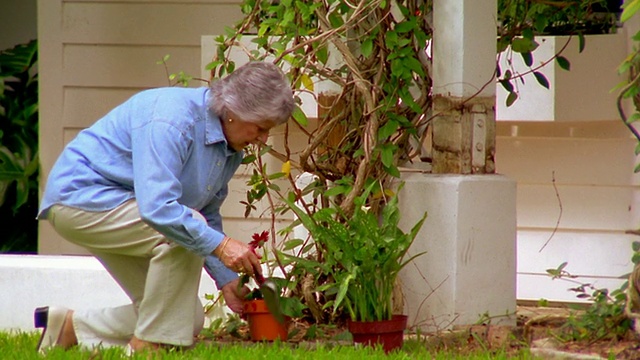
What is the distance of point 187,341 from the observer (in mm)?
4156

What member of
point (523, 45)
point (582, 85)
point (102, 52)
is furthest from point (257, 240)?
point (102, 52)

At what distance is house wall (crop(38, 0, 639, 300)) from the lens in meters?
6.02

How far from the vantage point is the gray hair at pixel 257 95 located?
13.0 ft

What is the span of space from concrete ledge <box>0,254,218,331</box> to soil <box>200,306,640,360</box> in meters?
0.86

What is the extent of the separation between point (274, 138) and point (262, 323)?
1.85m

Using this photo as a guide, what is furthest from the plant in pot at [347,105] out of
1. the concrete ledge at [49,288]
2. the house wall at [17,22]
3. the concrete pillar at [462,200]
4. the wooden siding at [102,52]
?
the house wall at [17,22]

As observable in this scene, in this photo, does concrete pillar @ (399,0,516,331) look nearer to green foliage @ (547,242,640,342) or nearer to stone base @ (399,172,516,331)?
stone base @ (399,172,516,331)

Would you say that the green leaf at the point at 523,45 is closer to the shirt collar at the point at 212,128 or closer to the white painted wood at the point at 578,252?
the white painted wood at the point at 578,252

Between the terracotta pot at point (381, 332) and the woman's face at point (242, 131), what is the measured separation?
839mm

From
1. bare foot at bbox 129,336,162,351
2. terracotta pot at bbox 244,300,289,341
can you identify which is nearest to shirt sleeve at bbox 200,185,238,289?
terracotta pot at bbox 244,300,289,341

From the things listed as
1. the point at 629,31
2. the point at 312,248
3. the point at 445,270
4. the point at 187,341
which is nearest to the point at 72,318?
the point at 187,341

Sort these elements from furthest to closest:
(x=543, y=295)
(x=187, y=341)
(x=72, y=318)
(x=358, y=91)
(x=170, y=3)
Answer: (x=170, y=3), (x=543, y=295), (x=358, y=91), (x=72, y=318), (x=187, y=341)

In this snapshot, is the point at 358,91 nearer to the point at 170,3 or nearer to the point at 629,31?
the point at 629,31

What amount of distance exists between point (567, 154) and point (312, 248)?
182 cm
